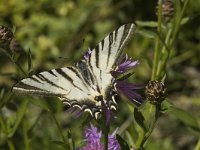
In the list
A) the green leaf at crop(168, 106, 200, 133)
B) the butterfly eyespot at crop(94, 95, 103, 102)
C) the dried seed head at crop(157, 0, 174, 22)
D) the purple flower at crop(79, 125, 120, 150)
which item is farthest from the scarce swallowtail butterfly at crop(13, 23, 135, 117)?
the dried seed head at crop(157, 0, 174, 22)

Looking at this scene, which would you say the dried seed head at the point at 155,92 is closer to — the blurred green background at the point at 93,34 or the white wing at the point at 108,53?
the white wing at the point at 108,53

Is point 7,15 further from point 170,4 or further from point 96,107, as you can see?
point 96,107

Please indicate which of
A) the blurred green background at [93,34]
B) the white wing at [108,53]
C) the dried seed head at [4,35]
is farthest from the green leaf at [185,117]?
the blurred green background at [93,34]

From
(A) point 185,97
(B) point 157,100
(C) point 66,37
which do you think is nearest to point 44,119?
(C) point 66,37

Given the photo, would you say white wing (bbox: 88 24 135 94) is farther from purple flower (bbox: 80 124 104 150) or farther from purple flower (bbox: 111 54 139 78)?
purple flower (bbox: 80 124 104 150)

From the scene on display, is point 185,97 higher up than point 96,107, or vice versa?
point 96,107

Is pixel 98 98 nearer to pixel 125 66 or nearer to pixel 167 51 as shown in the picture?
pixel 125 66
